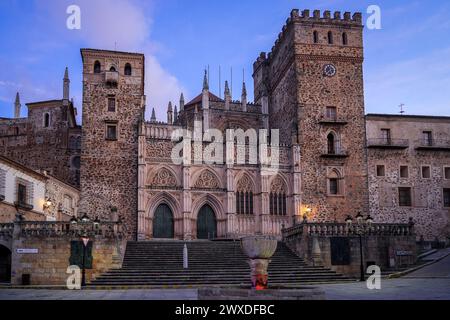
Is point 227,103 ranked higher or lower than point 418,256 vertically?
higher

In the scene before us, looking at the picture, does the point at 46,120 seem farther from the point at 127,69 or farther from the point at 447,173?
the point at 447,173

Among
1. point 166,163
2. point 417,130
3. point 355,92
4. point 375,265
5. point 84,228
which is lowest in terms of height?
point 375,265

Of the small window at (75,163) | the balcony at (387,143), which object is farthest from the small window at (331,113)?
the small window at (75,163)

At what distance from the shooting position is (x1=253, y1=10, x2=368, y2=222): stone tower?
144ft

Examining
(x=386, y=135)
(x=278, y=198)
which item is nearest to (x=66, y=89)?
(x=278, y=198)

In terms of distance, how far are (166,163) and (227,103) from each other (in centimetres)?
1477

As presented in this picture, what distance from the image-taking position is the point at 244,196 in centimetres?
4344

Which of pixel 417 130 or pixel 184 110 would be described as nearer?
pixel 417 130

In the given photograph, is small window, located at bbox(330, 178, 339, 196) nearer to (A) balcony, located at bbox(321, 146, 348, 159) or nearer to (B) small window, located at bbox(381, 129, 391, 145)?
(A) balcony, located at bbox(321, 146, 348, 159)

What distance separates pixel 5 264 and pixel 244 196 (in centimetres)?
1791

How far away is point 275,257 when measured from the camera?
106ft

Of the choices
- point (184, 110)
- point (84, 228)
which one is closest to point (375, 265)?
point (84, 228)

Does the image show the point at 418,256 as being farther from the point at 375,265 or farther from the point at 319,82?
the point at 319,82
